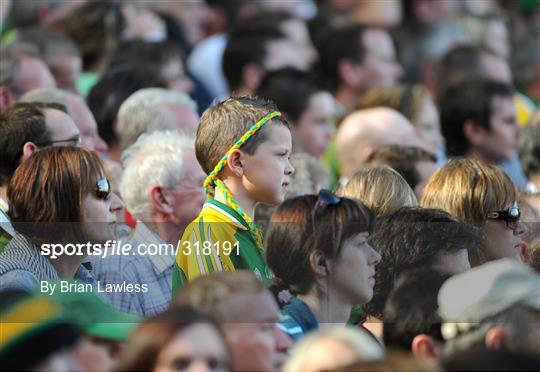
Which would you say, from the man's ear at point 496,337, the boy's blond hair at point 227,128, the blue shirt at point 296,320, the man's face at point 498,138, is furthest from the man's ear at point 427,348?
the man's face at point 498,138

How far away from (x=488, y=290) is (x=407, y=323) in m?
0.30

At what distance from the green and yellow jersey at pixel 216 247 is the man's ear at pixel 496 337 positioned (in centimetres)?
112

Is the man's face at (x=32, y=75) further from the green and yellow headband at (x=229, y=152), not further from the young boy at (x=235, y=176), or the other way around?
the green and yellow headband at (x=229, y=152)

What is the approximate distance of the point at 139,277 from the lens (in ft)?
19.5

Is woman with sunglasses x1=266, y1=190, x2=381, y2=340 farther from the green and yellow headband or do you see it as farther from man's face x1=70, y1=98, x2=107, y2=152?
man's face x1=70, y1=98, x2=107, y2=152

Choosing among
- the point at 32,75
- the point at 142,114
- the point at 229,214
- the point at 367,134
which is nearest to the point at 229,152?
the point at 229,214

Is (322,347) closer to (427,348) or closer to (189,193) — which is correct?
(427,348)

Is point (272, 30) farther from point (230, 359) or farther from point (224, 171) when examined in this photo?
point (230, 359)

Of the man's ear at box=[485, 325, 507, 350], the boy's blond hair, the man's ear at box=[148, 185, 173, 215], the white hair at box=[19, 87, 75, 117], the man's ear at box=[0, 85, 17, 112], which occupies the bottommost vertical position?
the man's ear at box=[148, 185, 173, 215]

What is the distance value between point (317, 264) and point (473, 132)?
4476 mm

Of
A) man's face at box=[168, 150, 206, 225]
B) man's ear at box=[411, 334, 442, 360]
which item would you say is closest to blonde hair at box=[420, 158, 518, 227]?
man's face at box=[168, 150, 206, 225]

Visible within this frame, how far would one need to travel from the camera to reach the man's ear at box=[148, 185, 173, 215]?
22.2ft

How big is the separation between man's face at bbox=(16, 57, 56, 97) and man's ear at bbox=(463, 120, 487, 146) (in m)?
2.66

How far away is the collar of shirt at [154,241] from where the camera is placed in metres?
6.05
